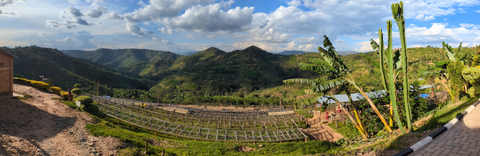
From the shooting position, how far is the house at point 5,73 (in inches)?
552

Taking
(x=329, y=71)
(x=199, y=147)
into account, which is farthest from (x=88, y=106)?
(x=329, y=71)

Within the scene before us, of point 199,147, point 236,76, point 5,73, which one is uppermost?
point 5,73

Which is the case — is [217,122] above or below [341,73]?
below

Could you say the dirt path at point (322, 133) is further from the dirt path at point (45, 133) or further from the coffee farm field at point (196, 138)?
the dirt path at point (45, 133)

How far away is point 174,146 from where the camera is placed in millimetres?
12664

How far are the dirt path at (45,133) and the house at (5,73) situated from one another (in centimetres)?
108

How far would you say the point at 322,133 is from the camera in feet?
61.4

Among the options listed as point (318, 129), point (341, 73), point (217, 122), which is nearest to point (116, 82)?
point (217, 122)

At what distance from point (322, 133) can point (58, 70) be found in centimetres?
9369

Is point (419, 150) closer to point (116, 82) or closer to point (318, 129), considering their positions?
point (318, 129)

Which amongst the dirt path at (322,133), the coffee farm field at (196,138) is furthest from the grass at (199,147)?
the dirt path at (322,133)

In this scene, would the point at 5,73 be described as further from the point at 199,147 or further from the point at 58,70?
the point at 58,70

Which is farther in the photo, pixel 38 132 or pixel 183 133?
pixel 183 133

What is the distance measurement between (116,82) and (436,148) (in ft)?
341
